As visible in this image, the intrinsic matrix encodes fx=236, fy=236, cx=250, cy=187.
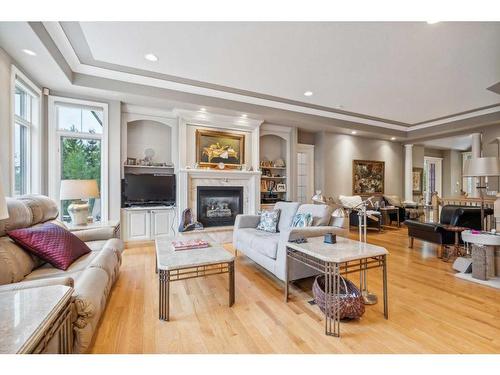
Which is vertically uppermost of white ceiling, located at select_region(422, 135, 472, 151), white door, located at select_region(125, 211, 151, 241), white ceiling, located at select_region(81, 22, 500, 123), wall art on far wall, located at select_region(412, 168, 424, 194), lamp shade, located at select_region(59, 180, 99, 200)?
white ceiling, located at select_region(81, 22, 500, 123)

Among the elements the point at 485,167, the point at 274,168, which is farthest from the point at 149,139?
the point at 485,167

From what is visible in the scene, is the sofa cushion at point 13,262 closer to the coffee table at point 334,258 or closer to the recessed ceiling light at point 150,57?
the coffee table at point 334,258

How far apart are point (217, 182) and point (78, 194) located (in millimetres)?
2419

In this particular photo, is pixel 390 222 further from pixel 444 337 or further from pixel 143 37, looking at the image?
pixel 143 37

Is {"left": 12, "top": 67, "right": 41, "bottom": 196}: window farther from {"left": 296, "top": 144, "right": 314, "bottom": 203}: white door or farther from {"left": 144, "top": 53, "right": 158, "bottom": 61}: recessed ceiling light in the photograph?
{"left": 296, "top": 144, "right": 314, "bottom": 203}: white door

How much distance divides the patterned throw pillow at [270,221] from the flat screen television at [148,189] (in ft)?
6.64

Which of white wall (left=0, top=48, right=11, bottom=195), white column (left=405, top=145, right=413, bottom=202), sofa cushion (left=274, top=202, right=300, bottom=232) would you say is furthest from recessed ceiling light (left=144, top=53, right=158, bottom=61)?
white column (left=405, top=145, right=413, bottom=202)

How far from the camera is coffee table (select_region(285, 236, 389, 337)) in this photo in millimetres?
1734

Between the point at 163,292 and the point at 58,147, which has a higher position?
the point at 58,147

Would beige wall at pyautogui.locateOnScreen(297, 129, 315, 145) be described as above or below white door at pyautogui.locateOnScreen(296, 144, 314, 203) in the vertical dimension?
above

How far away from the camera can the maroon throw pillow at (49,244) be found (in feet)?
6.17

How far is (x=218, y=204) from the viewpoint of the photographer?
5.02 metres

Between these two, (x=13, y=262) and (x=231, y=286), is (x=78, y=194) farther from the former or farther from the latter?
(x=231, y=286)

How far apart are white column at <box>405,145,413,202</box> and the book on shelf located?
23.5 feet
